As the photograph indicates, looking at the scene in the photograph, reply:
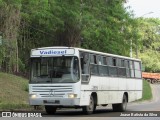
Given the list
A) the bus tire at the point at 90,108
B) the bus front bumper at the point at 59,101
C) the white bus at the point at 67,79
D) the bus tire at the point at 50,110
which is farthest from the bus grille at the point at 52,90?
the bus tire at the point at 50,110

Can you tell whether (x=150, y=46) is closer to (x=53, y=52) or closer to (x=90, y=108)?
(x=90, y=108)

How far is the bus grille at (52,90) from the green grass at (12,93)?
4.04 metres

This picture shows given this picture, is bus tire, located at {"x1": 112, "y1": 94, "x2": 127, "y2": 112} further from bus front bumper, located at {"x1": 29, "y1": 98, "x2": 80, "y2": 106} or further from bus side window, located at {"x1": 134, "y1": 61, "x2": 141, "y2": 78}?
bus front bumper, located at {"x1": 29, "y1": 98, "x2": 80, "y2": 106}

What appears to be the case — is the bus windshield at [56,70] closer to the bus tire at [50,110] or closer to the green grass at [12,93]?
the bus tire at [50,110]

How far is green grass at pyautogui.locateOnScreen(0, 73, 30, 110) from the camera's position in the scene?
24245 millimetres

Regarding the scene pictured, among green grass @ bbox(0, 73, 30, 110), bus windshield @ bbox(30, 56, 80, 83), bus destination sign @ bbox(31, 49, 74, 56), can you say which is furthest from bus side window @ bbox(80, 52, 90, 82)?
green grass @ bbox(0, 73, 30, 110)

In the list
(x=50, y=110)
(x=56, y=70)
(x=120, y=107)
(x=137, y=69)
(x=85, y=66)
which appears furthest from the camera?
(x=137, y=69)

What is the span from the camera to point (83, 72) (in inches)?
804

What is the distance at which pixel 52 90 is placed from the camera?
19.8 meters

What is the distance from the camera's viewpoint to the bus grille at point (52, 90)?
19.7 metres

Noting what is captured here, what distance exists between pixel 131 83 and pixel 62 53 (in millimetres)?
7450

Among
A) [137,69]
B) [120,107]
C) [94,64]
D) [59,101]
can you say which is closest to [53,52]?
[59,101]

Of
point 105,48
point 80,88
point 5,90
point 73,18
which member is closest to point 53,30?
point 73,18

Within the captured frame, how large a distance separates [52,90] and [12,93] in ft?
27.6
